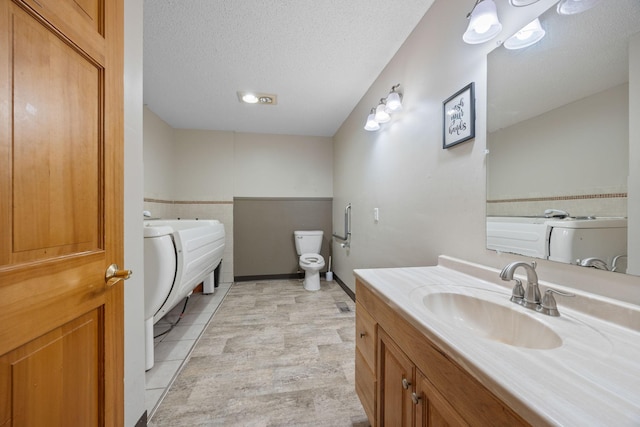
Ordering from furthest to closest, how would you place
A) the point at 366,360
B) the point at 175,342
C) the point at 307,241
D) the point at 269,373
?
the point at 307,241 < the point at 175,342 < the point at 269,373 < the point at 366,360

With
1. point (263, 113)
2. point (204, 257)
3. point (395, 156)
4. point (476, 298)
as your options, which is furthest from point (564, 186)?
point (263, 113)

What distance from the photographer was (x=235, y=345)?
6.11 feet

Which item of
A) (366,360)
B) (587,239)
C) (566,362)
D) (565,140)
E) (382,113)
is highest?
(382,113)

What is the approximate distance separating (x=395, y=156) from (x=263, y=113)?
1791 millimetres

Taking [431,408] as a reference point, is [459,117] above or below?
above

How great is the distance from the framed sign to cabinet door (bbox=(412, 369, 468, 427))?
1.03 metres

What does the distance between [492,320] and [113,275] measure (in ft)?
4.30

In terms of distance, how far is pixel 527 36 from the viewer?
875mm

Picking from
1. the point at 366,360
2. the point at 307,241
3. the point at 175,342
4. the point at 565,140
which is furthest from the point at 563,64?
the point at 307,241

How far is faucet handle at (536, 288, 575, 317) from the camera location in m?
0.70

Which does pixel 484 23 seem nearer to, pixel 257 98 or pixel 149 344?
pixel 257 98

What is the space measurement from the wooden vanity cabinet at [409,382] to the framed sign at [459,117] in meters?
0.87

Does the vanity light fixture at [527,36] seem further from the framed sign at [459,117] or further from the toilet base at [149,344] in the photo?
the toilet base at [149,344]

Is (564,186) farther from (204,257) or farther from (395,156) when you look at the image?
(204,257)
